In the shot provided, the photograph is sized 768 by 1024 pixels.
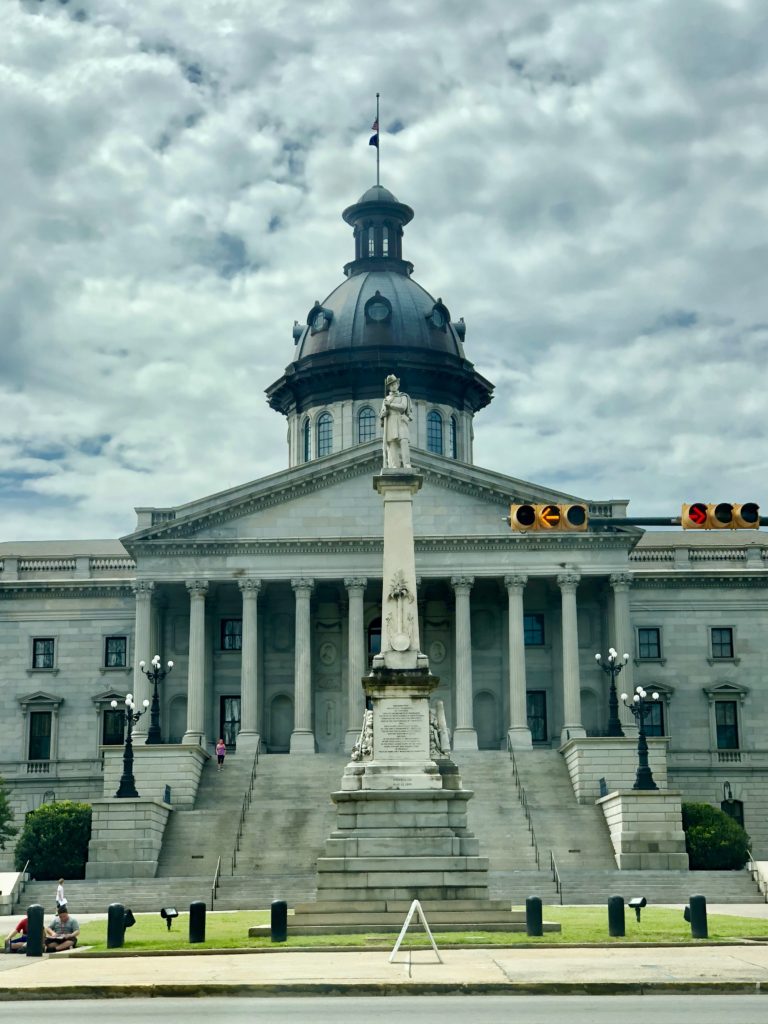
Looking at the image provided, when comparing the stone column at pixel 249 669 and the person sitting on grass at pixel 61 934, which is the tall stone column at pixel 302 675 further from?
the person sitting on grass at pixel 61 934

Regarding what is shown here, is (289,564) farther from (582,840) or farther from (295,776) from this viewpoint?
(582,840)

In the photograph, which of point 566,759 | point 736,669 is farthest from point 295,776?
point 736,669

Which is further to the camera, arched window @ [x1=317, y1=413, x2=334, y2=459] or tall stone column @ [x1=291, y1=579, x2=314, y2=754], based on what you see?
arched window @ [x1=317, y1=413, x2=334, y2=459]

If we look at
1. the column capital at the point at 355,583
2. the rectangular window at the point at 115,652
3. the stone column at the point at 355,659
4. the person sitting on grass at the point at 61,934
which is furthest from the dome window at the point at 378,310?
the person sitting on grass at the point at 61,934

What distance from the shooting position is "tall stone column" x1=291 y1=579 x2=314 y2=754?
69375 millimetres

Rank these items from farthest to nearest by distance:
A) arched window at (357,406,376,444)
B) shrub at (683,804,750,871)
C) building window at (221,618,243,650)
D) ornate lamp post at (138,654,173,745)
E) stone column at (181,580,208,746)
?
arched window at (357,406,376,444), building window at (221,618,243,650), stone column at (181,580,208,746), ornate lamp post at (138,654,173,745), shrub at (683,804,750,871)

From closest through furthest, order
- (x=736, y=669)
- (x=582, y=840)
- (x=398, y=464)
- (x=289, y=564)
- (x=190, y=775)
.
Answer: (x=398, y=464) < (x=582, y=840) < (x=190, y=775) < (x=289, y=564) < (x=736, y=669)

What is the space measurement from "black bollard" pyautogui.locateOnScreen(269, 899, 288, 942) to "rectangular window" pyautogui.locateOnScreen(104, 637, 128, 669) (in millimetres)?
49211

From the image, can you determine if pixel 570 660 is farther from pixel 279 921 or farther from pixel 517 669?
pixel 279 921

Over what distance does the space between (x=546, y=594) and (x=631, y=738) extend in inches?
524

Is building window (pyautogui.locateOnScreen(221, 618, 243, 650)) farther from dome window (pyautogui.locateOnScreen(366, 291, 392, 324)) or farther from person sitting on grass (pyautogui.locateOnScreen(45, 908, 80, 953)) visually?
person sitting on grass (pyautogui.locateOnScreen(45, 908, 80, 953))

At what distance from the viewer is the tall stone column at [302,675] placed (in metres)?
69.4

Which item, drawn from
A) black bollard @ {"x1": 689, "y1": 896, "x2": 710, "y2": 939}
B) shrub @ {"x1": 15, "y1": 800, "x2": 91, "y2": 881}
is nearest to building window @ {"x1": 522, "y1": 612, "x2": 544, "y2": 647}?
shrub @ {"x1": 15, "y1": 800, "x2": 91, "y2": 881}

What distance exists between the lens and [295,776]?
64.1m
